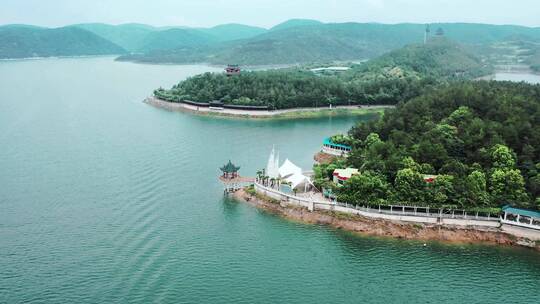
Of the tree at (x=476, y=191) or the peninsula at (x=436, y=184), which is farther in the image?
the tree at (x=476, y=191)

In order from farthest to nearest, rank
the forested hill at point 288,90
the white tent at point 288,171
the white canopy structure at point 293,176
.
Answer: the forested hill at point 288,90, the white tent at point 288,171, the white canopy structure at point 293,176

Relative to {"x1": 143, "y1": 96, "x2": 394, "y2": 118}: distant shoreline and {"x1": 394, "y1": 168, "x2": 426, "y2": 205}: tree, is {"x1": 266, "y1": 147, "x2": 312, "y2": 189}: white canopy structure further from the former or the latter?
{"x1": 143, "y1": 96, "x2": 394, "y2": 118}: distant shoreline

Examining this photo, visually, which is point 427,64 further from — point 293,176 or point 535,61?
point 293,176

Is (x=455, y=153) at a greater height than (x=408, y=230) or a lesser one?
greater

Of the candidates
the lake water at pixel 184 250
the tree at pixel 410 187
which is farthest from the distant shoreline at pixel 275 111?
the tree at pixel 410 187

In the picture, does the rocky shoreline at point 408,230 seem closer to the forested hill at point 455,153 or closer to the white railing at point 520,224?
the white railing at point 520,224

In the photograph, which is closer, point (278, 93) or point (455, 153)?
point (455, 153)

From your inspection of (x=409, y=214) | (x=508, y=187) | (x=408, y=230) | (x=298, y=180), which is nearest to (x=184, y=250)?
(x=298, y=180)
